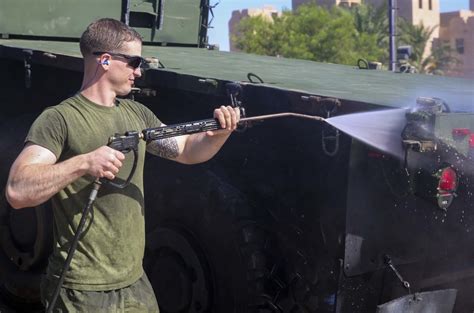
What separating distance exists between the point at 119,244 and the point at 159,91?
123cm

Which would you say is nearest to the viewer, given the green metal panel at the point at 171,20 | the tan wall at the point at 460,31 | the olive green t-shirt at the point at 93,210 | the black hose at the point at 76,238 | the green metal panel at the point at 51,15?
the black hose at the point at 76,238

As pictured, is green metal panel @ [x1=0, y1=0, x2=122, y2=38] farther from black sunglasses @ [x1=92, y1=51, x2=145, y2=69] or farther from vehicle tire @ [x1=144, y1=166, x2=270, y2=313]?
black sunglasses @ [x1=92, y1=51, x2=145, y2=69]

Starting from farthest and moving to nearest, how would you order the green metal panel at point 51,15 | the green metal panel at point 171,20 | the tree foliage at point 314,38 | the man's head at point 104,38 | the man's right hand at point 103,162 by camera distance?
the tree foliage at point 314,38
the green metal panel at point 171,20
the green metal panel at point 51,15
the man's head at point 104,38
the man's right hand at point 103,162

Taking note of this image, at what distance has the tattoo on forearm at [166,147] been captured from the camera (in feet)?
10.6

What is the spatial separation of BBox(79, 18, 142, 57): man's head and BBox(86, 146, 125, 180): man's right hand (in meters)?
0.52

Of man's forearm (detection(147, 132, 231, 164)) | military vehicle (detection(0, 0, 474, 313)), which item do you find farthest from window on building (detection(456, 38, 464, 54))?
man's forearm (detection(147, 132, 231, 164))

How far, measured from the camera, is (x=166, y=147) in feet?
10.7

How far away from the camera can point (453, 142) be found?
287 cm

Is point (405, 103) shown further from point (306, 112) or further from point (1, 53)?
point (1, 53)

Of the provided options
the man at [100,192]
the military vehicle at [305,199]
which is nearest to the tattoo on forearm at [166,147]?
the man at [100,192]

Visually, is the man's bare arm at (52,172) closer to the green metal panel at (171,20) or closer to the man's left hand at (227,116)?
the man's left hand at (227,116)

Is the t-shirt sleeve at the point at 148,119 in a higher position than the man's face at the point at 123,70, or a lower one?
lower

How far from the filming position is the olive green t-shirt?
281 cm

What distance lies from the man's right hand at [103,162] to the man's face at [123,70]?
46 cm
